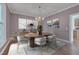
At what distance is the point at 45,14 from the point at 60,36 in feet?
2.17

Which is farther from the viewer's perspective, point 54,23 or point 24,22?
point 54,23

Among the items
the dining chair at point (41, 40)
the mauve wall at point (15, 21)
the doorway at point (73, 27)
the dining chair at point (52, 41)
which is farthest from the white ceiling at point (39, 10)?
the dining chair at point (41, 40)

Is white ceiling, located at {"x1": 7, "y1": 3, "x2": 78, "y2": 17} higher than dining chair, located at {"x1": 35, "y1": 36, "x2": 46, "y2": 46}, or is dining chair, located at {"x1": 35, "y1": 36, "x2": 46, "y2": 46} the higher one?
white ceiling, located at {"x1": 7, "y1": 3, "x2": 78, "y2": 17}

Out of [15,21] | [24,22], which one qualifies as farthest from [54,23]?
[15,21]

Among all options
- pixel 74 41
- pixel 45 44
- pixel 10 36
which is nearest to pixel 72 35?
pixel 74 41

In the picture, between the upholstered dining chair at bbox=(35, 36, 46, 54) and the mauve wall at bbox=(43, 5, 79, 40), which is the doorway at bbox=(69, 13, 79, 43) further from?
the upholstered dining chair at bbox=(35, 36, 46, 54)

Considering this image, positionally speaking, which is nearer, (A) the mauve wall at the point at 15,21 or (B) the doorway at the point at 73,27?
(A) the mauve wall at the point at 15,21

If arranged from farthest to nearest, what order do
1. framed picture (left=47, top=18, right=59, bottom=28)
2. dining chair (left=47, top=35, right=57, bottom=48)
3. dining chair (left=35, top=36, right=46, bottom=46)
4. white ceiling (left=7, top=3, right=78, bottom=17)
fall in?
1. dining chair (left=35, top=36, right=46, bottom=46)
2. dining chair (left=47, top=35, right=57, bottom=48)
3. framed picture (left=47, top=18, right=59, bottom=28)
4. white ceiling (left=7, top=3, right=78, bottom=17)

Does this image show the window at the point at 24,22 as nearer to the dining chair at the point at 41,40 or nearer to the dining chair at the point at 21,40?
the dining chair at the point at 21,40

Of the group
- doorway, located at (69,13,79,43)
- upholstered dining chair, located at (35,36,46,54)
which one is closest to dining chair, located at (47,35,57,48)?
upholstered dining chair, located at (35,36,46,54)

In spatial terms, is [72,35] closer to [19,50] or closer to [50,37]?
[50,37]

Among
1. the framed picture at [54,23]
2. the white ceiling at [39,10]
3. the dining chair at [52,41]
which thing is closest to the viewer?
the white ceiling at [39,10]

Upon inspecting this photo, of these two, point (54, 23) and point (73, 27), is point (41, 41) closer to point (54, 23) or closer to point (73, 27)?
point (54, 23)

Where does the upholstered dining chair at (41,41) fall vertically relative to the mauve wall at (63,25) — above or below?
below
